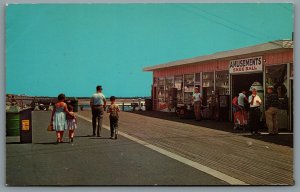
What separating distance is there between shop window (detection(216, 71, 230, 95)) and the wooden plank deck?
3.59 metres

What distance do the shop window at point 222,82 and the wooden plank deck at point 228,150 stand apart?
141 inches

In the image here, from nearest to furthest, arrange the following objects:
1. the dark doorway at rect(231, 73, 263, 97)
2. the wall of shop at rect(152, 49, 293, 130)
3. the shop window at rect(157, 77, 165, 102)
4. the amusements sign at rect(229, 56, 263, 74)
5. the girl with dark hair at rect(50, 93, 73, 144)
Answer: the girl with dark hair at rect(50, 93, 73, 144) → the wall of shop at rect(152, 49, 293, 130) → the amusements sign at rect(229, 56, 263, 74) → the dark doorway at rect(231, 73, 263, 97) → the shop window at rect(157, 77, 165, 102)

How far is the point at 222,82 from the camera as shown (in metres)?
18.7

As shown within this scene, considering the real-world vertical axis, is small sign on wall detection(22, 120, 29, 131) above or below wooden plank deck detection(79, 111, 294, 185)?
above

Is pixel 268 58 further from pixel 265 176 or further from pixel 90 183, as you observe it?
pixel 90 183

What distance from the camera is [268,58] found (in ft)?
50.8

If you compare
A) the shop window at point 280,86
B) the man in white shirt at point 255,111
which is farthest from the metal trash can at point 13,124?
the shop window at point 280,86

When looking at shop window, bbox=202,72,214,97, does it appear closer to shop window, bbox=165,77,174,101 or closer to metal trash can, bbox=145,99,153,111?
shop window, bbox=165,77,174,101

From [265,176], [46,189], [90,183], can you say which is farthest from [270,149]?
[46,189]

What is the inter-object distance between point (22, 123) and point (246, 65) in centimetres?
851

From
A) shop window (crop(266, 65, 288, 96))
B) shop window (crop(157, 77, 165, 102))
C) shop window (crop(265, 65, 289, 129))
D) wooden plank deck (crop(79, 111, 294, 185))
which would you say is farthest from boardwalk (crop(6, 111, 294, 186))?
shop window (crop(157, 77, 165, 102))

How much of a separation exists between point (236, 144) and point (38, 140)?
5.38 metres

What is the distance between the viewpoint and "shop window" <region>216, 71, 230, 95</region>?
18.4 m

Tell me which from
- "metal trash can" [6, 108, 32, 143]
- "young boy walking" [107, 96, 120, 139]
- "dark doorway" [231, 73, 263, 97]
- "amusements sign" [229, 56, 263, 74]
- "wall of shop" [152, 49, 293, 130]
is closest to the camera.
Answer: "metal trash can" [6, 108, 32, 143]
